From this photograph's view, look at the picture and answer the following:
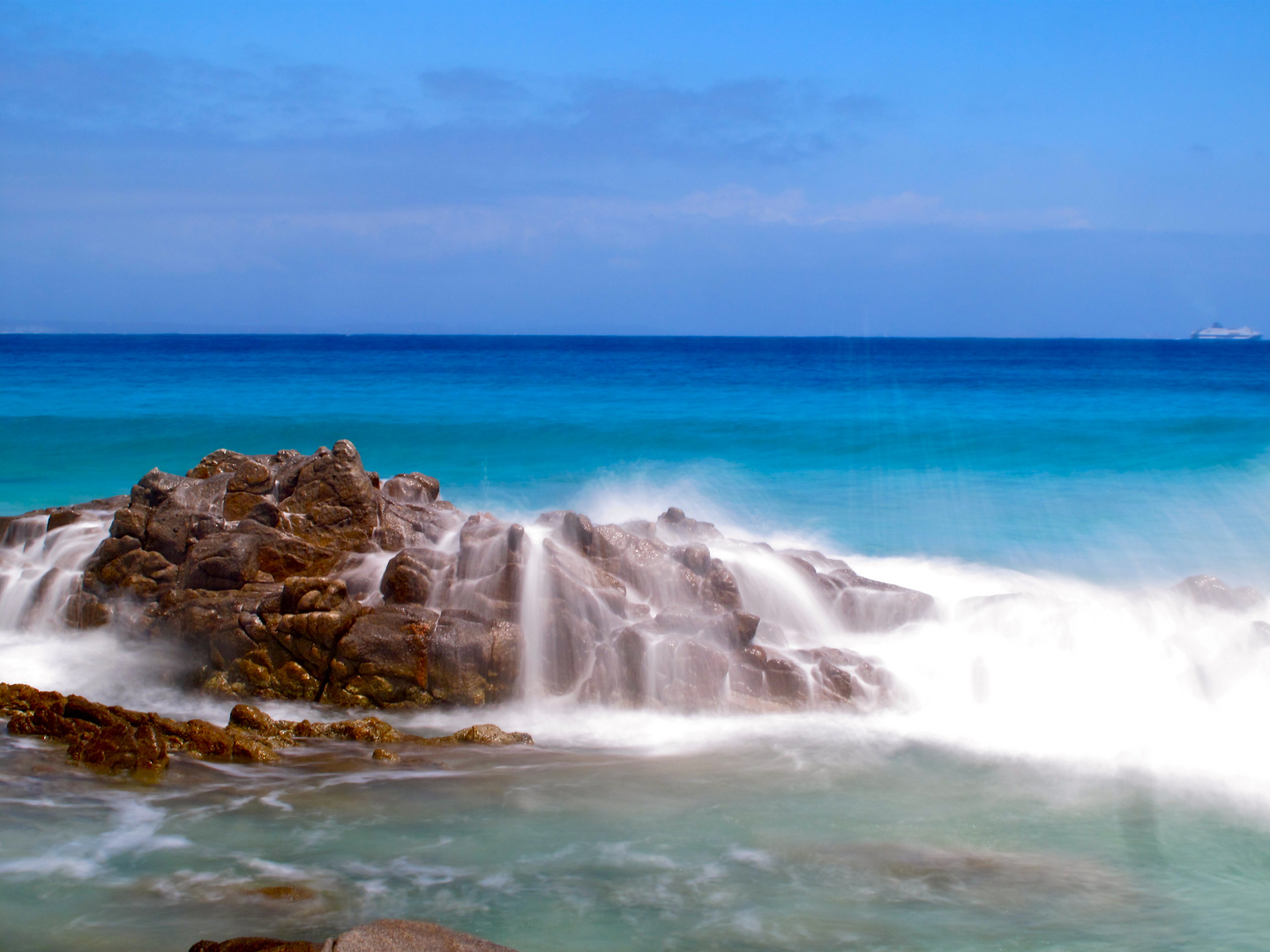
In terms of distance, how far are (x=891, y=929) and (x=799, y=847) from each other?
3.81 ft

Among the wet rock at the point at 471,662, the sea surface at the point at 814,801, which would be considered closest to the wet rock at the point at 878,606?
the sea surface at the point at 814,801

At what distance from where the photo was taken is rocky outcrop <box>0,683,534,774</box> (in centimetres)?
812

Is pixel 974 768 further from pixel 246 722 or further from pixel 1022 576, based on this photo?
pixel 1022 576

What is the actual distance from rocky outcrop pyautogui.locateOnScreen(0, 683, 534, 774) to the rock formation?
90 centimetres

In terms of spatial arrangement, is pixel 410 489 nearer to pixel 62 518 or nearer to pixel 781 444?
pixel 62 518

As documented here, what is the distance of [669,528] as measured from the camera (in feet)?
45.0

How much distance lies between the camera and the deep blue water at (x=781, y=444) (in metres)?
20.7

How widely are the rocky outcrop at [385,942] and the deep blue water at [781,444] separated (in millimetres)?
13234

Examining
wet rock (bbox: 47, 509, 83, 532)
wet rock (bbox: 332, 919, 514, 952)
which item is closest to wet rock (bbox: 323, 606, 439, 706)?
wet rock (bbox: 332, 919, 514, 952)

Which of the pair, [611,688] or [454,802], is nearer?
[454,802]

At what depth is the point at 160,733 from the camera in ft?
27.5

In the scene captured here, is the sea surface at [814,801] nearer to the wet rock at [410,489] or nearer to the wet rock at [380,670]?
the wet rock at [380,670]

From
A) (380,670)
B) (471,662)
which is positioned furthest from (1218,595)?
(380,670)

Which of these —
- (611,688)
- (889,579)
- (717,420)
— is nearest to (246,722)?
(611,688)
